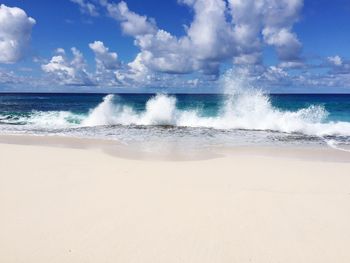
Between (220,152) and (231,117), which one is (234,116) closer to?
(231,117)

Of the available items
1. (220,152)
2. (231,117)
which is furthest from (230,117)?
(220,152)

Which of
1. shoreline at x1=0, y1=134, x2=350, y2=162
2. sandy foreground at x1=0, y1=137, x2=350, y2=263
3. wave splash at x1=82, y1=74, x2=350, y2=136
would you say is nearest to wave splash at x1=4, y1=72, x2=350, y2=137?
wave splash at x1=82, y1=74, x2=350, y2=136

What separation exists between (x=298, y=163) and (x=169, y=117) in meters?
14.6

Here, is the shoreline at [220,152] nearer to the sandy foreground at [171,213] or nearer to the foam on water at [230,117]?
the sandy foreground at [171,213]

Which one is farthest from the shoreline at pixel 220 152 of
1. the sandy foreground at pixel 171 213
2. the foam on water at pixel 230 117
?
the foam on water at pixel 230 117

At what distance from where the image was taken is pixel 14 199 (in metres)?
5.23

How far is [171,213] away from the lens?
4.78 metres

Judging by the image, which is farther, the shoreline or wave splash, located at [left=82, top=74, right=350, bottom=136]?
wave splash, located at [left=82, top=74, right=350, bottom=136]

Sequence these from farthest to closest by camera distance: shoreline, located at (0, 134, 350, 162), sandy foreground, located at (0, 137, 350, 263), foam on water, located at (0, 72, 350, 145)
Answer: foam on water, located at (0, 72, 350, 145) → shoreline, located at (0, 134, 350, 162) → sandy foreground, located at (0, 137, 350, 263)

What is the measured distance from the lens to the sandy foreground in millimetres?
3709

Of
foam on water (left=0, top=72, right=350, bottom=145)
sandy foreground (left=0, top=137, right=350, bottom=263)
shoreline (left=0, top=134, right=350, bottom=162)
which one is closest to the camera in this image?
sandy foreground (left=0, top=137, right=350, bottom=263)

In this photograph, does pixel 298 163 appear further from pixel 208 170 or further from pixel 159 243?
pixel 159 243

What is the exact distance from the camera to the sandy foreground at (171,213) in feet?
12.2

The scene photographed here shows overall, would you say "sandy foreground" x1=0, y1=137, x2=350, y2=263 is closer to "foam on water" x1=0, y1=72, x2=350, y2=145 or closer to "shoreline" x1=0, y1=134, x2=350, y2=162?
"shoreline" x1=0, y1=134, x2=350, y2=162
